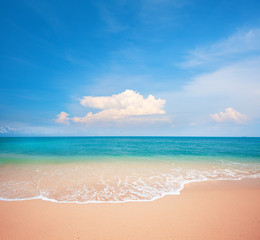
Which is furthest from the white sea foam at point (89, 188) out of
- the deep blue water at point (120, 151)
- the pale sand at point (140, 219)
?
the deep blue water at point (120, 151)

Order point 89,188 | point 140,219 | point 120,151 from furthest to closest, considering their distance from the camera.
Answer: point 120,151, point 89,188, point 140,219

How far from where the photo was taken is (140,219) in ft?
15.9

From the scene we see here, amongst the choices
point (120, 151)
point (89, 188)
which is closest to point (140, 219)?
point (89, 188)

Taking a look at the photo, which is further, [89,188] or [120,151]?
[120,151]

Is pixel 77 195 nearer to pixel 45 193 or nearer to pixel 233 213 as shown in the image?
pixel 45 193

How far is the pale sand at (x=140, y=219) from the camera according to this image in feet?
13.5

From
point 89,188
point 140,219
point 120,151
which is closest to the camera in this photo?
point 140,219

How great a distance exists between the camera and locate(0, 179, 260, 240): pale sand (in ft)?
13.5

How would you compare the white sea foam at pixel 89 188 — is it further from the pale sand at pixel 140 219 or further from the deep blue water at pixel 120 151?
the deep blue water at pixel 120 151

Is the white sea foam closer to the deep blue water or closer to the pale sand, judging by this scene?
the pale sand

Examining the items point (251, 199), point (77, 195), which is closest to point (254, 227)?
point (251, 199)

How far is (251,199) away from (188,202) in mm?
3274

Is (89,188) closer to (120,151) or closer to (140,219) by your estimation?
(140,219)

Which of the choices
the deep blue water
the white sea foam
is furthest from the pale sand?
the deep blue water
